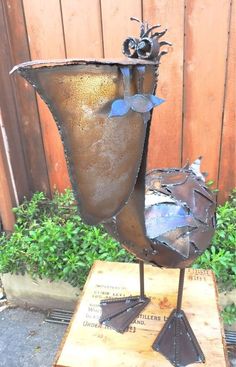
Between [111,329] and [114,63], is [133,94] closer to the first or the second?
[114,63]

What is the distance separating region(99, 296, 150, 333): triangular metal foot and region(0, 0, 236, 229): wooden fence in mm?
861

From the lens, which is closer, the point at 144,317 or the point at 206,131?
the point at 144,317

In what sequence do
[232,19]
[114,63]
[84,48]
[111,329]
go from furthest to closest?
[84,48] < [232,19] < [111,329] < [114,63]

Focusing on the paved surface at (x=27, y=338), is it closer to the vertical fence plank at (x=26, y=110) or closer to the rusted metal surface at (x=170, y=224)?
the vertical fence plank at (x=26, y=110)

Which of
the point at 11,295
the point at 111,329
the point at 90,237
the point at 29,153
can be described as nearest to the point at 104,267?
the point at 90,237

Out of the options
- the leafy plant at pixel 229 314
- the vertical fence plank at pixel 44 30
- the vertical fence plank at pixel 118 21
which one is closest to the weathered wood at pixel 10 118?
the vertical fence plank at pixel 44 30

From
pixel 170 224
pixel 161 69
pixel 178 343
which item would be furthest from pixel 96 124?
pixel 161 69

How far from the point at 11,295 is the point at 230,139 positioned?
160 centimetres

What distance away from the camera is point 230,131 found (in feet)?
6.20

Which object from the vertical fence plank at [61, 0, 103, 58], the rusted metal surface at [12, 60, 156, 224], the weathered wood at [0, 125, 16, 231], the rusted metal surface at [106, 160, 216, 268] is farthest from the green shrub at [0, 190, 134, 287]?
the rusted metal surface at [12, 60, 156, 224]

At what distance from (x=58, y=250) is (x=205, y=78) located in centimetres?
122

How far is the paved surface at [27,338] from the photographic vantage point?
70.1 inches

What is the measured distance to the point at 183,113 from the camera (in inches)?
74.6

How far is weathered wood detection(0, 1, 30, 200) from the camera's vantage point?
1.87 m
